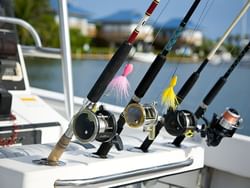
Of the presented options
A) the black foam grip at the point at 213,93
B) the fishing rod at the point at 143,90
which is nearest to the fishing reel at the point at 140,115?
the fishing rod at the point at 143,90

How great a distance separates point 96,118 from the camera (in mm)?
1326

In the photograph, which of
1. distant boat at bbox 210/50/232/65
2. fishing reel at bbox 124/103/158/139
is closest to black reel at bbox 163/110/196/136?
fishing reel at bbox 124/103/158/139

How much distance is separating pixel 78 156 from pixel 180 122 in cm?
35

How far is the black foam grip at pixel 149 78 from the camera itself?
5.20 ft

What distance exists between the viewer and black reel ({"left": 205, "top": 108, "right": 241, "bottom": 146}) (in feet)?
5.43

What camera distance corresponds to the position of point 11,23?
8.70 feet

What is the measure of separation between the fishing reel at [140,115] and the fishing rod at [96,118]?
130mm

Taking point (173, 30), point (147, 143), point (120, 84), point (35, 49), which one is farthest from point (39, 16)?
point (120, 84)

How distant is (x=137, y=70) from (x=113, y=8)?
9.10 ft

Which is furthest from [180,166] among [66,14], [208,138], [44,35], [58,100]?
[44,35]

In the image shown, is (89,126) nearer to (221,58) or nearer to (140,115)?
(140,115)

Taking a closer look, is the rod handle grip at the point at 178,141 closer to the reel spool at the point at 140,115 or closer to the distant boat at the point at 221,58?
the reel spool at the point at 140,115

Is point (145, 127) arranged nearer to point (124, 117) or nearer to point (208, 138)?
point (124, 117)

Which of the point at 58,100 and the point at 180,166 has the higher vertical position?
the point at 180,166
